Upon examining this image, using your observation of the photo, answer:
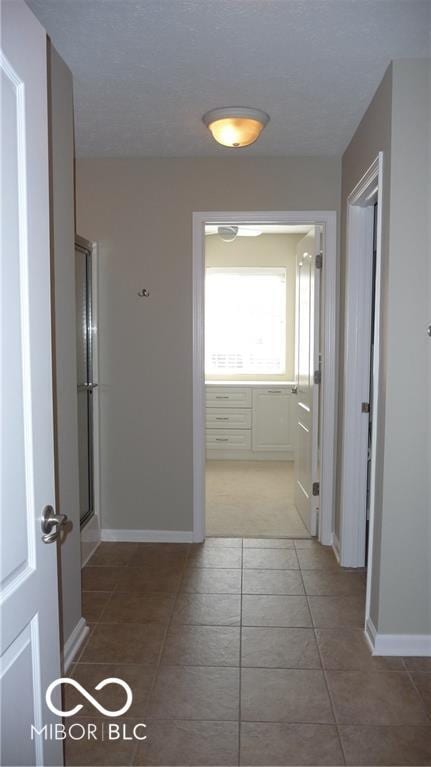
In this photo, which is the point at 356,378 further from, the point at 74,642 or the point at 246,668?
the point at 74,642

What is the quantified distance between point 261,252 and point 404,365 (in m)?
4.42

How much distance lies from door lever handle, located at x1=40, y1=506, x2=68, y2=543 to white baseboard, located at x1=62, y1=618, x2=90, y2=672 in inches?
46.5

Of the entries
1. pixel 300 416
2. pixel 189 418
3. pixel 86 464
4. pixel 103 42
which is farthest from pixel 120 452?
pixel 103 42

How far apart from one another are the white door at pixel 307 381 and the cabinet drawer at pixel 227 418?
1.75 m

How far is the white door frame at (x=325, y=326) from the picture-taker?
3.72 meters

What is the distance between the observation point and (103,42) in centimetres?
228

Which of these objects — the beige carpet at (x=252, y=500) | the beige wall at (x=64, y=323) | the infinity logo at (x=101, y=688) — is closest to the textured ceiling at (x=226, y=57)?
the beige wall at (x=64, y=323)

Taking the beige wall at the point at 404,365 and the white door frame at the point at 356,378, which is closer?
the beige wall at the point at 404,365

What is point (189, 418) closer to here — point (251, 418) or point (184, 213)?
point (184, 213)

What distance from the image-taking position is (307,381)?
4.07 m

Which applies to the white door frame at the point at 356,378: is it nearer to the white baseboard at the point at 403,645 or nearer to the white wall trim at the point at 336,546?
the white wall trim at the point at 336,546

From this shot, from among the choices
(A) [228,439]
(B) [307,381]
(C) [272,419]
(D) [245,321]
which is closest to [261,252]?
(D) [245,321]

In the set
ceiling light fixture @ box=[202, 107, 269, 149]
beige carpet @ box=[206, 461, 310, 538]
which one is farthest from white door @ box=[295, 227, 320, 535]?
ceiling light fixture @ box=[202, 107, 269, 149]

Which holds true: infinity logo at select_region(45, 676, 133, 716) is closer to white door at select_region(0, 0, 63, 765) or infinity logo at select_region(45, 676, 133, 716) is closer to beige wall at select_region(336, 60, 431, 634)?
white door at select_region(0, 0, 63, 765)
